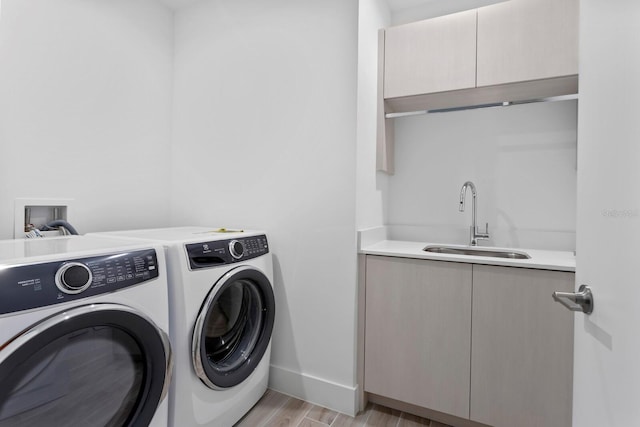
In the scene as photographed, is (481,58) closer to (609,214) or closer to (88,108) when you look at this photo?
(609,214)

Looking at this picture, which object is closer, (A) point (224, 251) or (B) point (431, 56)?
(A) point (224, 251)

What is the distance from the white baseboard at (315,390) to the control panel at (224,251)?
76 cm

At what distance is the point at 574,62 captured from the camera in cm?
158

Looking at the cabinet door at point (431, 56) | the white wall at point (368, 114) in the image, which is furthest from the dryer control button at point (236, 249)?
the cabinet door at point (431, 56)

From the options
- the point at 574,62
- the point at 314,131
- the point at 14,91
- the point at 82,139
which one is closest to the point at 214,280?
the point at 314,131

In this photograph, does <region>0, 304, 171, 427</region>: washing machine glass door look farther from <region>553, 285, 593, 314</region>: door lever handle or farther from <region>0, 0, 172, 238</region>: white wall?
<region>553, 285, 593, 314</region>: door lever handle

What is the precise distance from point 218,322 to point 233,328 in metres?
0.15

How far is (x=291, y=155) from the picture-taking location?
Answer: 1.94m

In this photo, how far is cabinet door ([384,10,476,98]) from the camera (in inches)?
71.2

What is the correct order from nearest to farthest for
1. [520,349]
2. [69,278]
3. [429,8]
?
1. [69,278]
2. [520,349]
3. [429,8]

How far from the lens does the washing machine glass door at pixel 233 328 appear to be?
4.48 ft

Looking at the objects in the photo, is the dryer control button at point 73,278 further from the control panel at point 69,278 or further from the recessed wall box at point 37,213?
the recessed wall box at point 37,213

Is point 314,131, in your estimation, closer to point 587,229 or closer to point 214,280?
point 214,280

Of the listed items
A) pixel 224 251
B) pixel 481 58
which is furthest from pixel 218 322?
pixel 481 58
